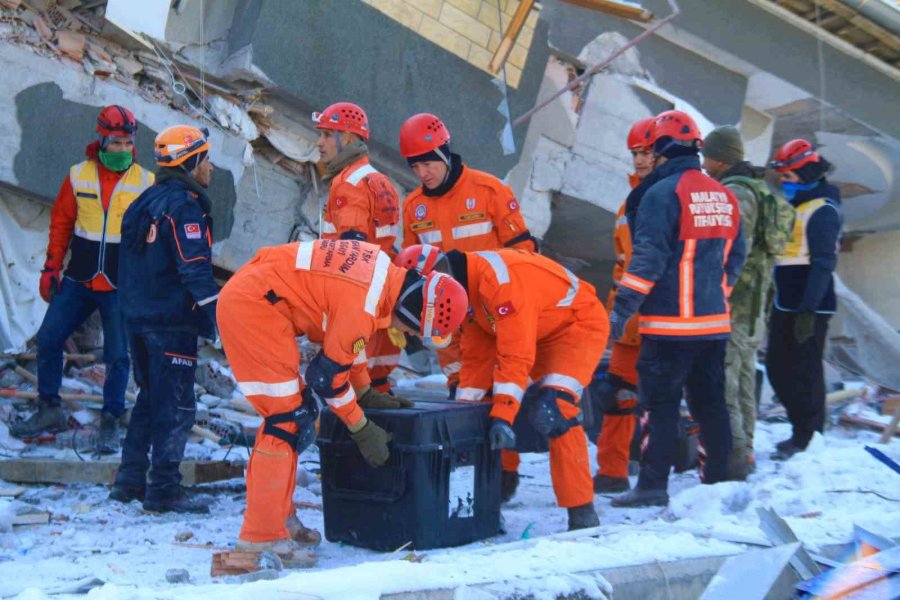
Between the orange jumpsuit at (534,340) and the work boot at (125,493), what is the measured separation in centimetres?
176

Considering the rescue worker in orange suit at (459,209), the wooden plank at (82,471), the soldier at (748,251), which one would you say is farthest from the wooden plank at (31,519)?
the soldier at (748,251)

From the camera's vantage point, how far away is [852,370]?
10953 mm

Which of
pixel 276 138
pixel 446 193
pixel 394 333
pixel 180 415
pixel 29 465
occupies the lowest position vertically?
pixel 29 465

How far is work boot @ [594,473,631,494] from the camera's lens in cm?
580

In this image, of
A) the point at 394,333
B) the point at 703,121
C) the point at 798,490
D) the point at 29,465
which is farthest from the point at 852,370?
the point at 29,465

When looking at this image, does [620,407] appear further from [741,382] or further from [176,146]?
[176,146]

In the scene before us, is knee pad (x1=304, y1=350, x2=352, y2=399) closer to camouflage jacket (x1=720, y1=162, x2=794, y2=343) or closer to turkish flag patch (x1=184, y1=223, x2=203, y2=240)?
turkish flag patch (x1=184, y1=223, x2=203, y2=240)

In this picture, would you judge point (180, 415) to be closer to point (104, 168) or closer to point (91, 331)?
point (104, 168)

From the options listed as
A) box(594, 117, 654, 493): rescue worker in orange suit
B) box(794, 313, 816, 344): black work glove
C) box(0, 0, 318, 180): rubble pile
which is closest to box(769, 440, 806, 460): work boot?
box(794, 313, 816, 344): black work glove

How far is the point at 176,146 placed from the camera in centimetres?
527

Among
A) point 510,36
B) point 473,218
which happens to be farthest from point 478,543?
point 510,36

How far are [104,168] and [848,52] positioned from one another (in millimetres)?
8152

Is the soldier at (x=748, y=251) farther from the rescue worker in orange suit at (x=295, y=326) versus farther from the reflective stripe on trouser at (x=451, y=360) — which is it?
the rescue worker in orange suit at (x=295, y=326)

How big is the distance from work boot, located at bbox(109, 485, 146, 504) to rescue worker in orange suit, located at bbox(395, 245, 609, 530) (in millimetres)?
1757
